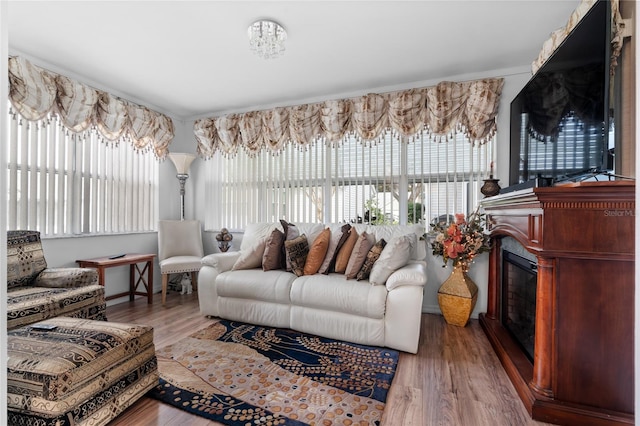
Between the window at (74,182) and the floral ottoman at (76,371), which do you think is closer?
the floral ottoman at (76,371)

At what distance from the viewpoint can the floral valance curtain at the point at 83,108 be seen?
2572 millimetres

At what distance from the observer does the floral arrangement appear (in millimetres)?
2713

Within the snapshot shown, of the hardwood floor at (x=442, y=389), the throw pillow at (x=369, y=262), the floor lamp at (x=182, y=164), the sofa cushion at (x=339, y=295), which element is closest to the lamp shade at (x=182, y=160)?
the floor lamp at (x=182, y=164)

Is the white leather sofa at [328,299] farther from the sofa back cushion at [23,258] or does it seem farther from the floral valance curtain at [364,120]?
the sofa back cushion at [23,258]

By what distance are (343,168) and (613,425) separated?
2.92m

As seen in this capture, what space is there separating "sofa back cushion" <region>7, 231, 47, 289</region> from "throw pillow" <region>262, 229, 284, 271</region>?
182cm

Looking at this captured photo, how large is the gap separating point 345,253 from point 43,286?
2.47 metres

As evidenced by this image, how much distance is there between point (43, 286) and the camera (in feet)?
7.98

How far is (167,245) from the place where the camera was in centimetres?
380

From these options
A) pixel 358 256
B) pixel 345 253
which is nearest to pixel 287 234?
pixel 345 253

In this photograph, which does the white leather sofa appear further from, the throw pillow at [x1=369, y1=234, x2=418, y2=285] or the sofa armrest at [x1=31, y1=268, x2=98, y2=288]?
the sofa armrest at [x1=31, y1=268, x2=98, y2=288]

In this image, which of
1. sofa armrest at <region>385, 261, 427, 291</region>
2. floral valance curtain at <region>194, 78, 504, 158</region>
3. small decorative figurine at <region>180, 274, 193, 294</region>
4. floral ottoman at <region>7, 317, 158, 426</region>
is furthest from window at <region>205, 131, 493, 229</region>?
floral ottoman at <region>7, 317, 158, 426</region>

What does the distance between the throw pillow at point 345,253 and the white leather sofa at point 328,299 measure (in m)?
0.08

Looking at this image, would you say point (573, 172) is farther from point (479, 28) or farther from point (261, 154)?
point (261, 154)
